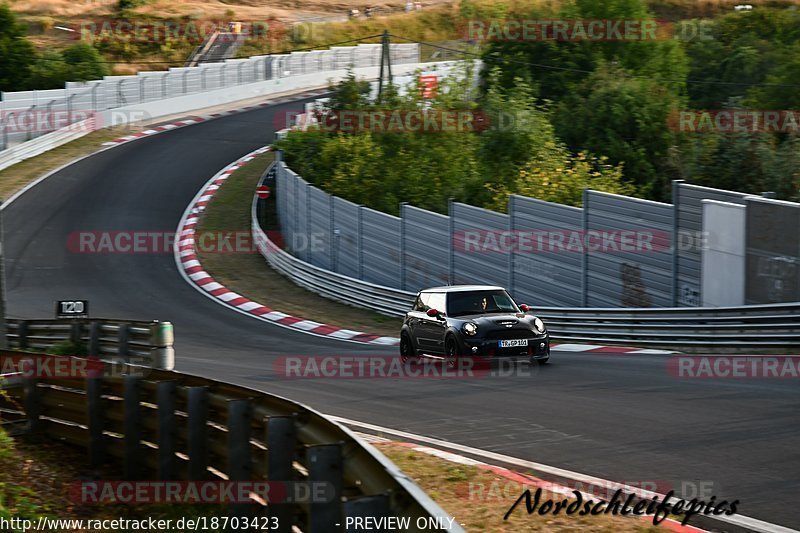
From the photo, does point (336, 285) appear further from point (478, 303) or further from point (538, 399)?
point (538, 399)

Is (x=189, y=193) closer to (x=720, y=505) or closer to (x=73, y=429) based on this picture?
(x=73, y=429)

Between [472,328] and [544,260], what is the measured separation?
6856 mm

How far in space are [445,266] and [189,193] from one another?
18.2 metres

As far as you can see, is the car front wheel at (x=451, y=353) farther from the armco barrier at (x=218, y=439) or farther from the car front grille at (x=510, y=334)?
the armco barrier at (x=218, y=439)

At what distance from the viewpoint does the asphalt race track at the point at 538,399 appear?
945 centimetres

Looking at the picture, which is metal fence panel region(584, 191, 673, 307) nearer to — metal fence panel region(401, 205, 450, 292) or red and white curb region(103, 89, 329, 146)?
metal fence panel region(401, 205, 450, 292)

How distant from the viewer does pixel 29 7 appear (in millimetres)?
83812

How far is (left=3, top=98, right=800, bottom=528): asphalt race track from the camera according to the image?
9.45 metres

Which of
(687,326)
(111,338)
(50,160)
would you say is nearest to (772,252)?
(687,326)

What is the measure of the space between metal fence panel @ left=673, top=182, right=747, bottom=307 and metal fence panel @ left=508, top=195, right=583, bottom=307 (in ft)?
8.13

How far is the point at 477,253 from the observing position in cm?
2548

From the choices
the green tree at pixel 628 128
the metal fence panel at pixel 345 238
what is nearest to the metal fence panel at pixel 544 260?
the metal fence panel at pixel 345 238

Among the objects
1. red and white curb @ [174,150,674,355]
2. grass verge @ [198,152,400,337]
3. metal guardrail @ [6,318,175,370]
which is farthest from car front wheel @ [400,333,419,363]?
grass verge @ [198,152,400,337]

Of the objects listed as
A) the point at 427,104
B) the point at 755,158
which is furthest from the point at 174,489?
the point at 427,104
